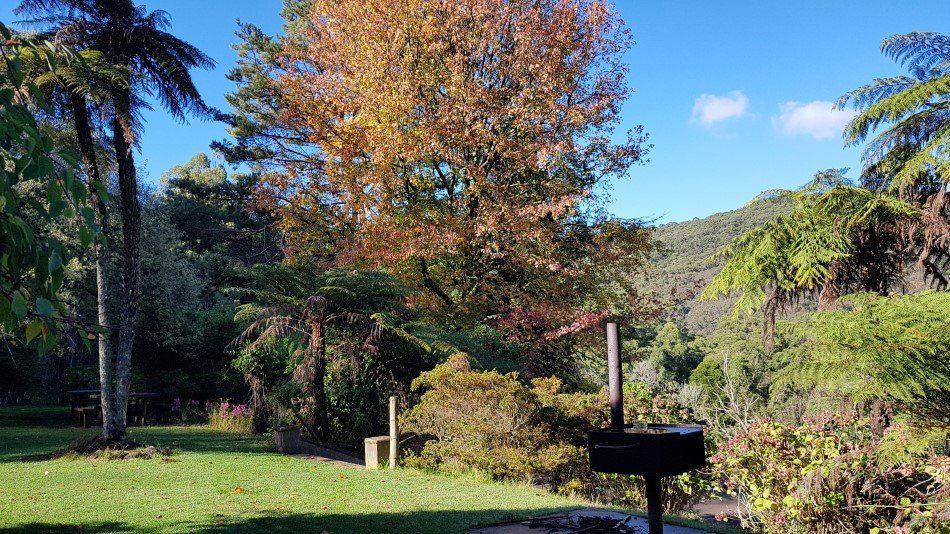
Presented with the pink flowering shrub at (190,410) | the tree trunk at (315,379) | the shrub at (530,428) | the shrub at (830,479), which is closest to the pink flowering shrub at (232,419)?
the pink flowering shrub at (190,410)

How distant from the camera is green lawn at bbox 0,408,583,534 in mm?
5562

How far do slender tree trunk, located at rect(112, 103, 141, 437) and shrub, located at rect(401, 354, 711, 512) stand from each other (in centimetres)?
472

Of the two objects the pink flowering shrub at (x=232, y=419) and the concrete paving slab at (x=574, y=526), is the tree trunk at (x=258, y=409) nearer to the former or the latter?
the pink flowering shrub at (x=232, y=419)

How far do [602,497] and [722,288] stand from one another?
3.43 m

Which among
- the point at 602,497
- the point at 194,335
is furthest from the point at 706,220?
the point at 602,497

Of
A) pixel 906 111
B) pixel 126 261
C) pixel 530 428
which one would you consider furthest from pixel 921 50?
pixel 126 261

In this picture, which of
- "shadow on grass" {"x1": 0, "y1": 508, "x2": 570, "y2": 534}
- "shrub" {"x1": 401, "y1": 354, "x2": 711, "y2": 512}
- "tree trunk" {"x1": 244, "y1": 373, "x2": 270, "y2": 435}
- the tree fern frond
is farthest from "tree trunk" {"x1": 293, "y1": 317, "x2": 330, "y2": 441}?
the tree fern frond

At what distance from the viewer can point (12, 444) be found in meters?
11.4

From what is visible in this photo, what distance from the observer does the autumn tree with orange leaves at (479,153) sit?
1305 centimetres

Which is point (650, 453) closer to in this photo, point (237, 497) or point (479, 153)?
point (237, 497)

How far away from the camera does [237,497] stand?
265 inches

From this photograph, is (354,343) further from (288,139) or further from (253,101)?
(253,101)

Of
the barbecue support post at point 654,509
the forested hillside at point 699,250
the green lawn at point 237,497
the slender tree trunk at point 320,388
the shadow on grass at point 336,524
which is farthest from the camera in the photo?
the forested hillside at point 699,250

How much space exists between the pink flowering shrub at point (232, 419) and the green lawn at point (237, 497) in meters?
3.72
